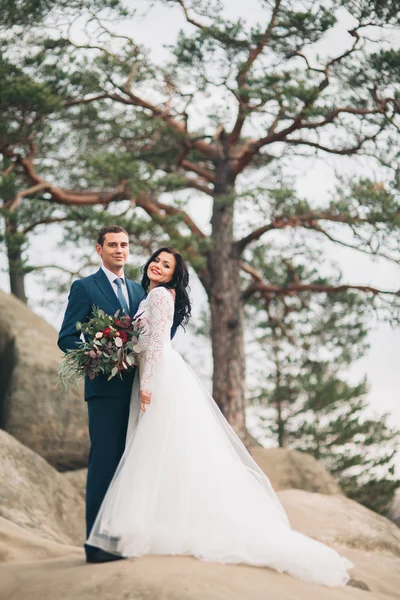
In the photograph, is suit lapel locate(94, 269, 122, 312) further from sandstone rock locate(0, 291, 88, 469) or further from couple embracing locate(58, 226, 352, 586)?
sandstone rock locate(0, 291, 88, 469)

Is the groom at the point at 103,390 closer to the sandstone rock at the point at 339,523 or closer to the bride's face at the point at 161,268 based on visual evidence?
the bride's face at the point at 161,268

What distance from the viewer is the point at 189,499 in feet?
18.5

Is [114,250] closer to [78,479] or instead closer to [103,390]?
[103,390]

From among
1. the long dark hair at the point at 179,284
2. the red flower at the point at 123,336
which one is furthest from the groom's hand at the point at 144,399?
the long dark hair at the point at 179,284

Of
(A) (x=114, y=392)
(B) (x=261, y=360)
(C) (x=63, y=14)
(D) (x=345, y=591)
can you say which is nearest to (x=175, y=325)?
(A) (x=114, y=392)

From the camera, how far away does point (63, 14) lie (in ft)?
46.2

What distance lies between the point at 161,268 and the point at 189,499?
171cm

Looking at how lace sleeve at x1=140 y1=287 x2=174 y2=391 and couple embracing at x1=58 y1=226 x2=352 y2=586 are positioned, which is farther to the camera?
lace sleeve at x1=140 y1=287 x2=174 y2=391

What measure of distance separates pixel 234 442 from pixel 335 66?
31.3 ft

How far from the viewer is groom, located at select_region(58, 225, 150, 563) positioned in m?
5.71

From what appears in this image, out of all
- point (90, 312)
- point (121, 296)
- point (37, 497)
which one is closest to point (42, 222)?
point (37, 497)

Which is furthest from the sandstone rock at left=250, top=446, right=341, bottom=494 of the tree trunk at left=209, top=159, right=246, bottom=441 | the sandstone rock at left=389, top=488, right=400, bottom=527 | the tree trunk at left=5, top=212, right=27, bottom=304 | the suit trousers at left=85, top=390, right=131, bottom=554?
the suit trousers at left=85, top=390, right=131, bottom=554

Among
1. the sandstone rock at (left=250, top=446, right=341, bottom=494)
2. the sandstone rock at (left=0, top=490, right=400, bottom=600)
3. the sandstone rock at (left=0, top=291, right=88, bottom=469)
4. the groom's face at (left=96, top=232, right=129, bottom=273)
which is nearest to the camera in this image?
the sandstone rock at (left=0, top=490, right=400, bottom=600)

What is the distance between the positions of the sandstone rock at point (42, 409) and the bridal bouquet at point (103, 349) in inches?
254
